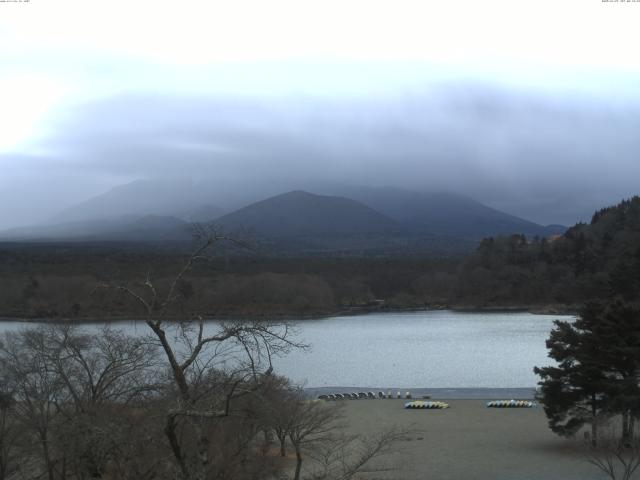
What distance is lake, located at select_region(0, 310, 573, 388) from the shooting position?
4003 cm

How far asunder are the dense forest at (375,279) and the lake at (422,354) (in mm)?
11011

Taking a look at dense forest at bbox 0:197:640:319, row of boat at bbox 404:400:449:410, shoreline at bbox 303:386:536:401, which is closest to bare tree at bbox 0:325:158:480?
row of boat at bbox 404:400:449:410

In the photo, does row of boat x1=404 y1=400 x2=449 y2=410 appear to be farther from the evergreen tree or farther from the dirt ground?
the evergreen tree

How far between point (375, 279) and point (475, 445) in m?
94.2

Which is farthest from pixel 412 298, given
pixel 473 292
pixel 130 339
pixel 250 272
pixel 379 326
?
pixel 130 339

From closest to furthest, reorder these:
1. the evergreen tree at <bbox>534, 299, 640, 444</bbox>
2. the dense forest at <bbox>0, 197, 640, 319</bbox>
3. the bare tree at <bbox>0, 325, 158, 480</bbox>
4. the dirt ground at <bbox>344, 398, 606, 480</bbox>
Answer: the bare tree at <bbox>0, 325, 158, 480</bbox> → the dirt ground at <bbox>344, 398, 606, 480</bbox> → the evergreen tree at <bbox>534, 299, 640, 444</bbox> → the dense forest at <bbox>0, 197, 640, 319</bbox>

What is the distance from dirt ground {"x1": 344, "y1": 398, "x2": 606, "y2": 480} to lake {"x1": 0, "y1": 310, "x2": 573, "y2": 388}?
5665mm

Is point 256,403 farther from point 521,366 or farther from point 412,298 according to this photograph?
point 412,298

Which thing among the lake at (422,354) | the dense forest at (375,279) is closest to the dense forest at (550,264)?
the dense forest at (375,279)

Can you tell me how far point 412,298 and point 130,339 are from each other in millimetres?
91391

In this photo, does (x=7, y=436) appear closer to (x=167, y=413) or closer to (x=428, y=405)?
(x=167, y=413)

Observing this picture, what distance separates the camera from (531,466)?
19.1 metres

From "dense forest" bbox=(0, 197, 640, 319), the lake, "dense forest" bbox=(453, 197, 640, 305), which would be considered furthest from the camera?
"dense forest" bbox=(453, 197, 640, 305)

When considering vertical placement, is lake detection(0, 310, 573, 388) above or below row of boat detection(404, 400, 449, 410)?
below
